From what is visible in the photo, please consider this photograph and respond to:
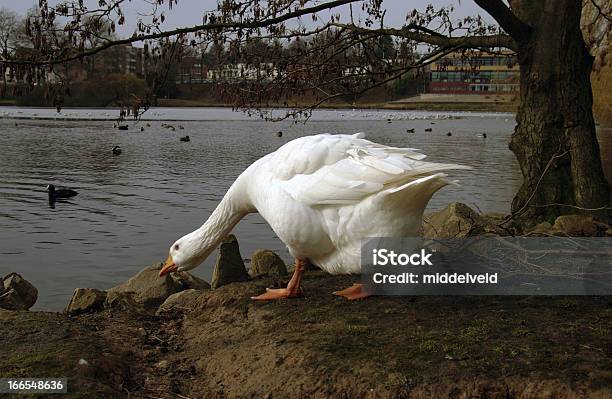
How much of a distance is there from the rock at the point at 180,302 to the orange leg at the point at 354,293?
4.41 feet

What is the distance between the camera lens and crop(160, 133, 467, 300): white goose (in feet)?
14.1

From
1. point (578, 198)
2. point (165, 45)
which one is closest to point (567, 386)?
point (578, 198)

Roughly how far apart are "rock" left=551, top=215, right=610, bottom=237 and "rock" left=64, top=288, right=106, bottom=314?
173 inches

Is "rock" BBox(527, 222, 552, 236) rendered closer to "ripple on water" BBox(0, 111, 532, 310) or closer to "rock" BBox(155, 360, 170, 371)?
"ripple on water" BBox(0, 111, 532, 310)

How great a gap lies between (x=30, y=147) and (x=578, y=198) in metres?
22.0

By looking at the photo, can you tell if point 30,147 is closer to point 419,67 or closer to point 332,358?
point 419,67

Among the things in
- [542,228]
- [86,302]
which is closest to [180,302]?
[86,302]

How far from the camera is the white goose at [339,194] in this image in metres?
4.31

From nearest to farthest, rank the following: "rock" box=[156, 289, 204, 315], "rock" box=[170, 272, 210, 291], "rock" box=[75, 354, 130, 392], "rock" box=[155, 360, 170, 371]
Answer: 1. "rock" box=[75, 354, 130, 392]
2. "rock" box=[155, 360, 170, 371]
3. "rock" box=[156, 289, 204, 315]
4. "rock" box=[170, 272, 210, 291]

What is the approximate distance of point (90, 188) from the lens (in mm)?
15062

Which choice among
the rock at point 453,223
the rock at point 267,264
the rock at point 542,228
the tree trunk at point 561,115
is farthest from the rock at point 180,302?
the tree trunk at point 561,115

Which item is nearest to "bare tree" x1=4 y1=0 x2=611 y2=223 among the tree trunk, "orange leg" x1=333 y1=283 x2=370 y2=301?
the tree trunk

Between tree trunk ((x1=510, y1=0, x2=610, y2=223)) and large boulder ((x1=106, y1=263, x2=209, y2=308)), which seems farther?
tree trunk ((x1=510, y1=0, x2=610, y2=223))

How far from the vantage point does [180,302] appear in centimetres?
574
